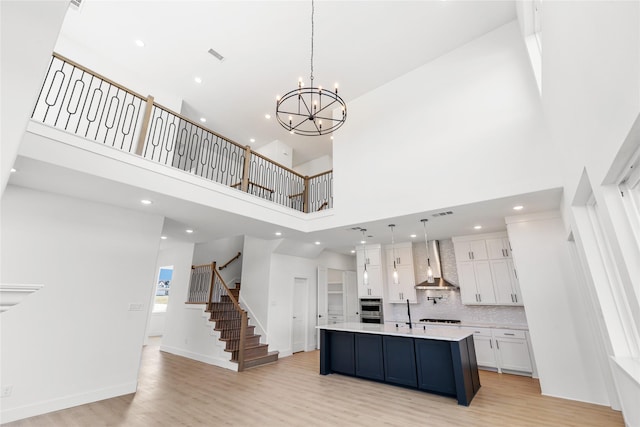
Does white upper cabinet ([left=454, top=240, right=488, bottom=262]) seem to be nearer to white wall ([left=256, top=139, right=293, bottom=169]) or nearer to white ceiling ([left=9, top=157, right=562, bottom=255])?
white ceiling ([left=9, top=157, right=562, bottom=255])

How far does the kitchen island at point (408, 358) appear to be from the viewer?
4195 mm

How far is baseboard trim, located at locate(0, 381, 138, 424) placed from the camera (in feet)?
11.8

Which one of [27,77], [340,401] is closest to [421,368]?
[340,401]

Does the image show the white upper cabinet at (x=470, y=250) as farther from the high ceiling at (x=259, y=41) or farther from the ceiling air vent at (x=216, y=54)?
the ceiling air vent at (x=216, y=54)

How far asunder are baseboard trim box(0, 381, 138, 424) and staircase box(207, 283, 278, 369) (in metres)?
2.02

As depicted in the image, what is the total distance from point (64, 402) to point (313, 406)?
3600mm

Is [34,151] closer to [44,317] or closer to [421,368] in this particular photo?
[44,317]

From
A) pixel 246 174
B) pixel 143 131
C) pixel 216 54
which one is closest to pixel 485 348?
pixel 246 174

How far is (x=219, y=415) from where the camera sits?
3.73 m

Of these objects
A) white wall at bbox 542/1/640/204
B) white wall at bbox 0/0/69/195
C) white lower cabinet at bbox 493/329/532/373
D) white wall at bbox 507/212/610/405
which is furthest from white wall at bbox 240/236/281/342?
white wall at bbox 0/0/69/195

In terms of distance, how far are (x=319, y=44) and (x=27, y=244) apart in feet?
19.0

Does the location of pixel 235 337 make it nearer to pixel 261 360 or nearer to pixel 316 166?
pixel 261 360

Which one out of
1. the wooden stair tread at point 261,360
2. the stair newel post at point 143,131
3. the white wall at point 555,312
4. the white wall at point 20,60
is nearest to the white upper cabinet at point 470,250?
the white wall at point 555,312

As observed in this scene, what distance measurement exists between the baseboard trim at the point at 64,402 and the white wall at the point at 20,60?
4521mm
